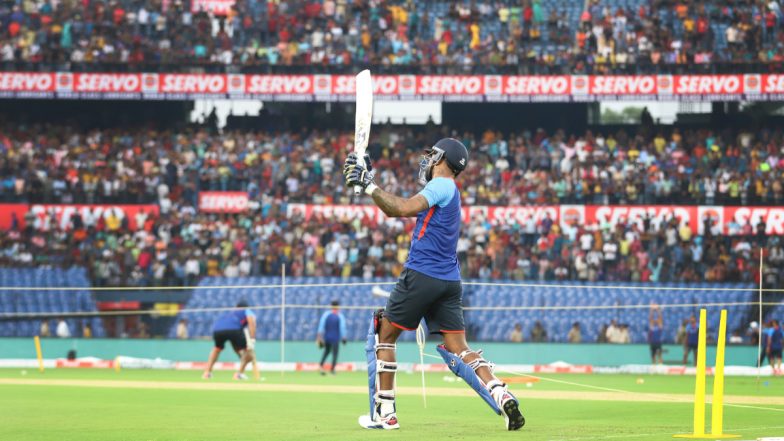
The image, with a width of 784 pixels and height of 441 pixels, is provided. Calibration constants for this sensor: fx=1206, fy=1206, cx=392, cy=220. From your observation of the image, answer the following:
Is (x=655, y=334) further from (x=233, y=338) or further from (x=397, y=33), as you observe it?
(x=397, y=33)

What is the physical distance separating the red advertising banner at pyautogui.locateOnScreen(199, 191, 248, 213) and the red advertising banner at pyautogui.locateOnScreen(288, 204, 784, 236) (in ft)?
7.20

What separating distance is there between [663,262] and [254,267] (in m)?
11.2

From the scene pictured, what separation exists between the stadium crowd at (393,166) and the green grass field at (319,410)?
13.5 meters

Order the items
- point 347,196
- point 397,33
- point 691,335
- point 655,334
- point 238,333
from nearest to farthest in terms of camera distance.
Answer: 1. point 238,333
2. point 691,335
3. point 655,334
4. point 347,196
5. point 397,33

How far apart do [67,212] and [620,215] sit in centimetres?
1671

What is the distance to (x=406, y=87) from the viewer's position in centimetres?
3938

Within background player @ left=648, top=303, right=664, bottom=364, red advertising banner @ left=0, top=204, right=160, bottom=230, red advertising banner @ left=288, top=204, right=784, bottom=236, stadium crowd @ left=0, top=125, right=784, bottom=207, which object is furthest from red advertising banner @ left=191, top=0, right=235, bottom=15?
background player @ left=648, top=303, right=664, bottom=364

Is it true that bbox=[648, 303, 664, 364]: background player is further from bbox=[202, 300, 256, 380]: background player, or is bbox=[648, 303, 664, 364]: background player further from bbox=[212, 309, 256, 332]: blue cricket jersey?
bbox=[212, 309, 256, 332]: blue cricket jersey

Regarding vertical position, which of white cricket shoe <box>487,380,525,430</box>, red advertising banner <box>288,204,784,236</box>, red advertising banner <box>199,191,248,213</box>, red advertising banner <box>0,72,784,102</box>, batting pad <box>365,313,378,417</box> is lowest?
white cricket shoe <box>487,380,525,430</box>

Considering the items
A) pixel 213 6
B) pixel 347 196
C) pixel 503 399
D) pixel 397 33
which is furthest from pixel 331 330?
pixel 213 6

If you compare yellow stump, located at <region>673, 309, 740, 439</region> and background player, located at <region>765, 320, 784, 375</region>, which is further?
background player, located at <region>765, 320, 784, 375</region>

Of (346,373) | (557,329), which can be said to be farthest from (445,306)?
(557,329)

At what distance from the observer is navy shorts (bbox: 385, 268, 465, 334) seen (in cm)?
995

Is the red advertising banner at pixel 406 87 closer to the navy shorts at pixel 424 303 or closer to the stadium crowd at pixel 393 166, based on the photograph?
the stadium crowd at pixel 393 166
